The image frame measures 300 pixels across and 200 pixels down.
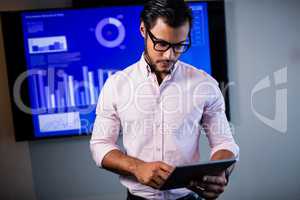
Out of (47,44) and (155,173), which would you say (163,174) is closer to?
(155,173)

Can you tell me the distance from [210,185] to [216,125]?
272mm

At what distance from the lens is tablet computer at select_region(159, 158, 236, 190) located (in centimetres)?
105

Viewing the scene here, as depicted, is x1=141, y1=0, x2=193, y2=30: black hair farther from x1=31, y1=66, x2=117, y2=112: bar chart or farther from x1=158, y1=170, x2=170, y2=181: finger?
x1=31, y1=66, x2=117, y2=112: bar chart

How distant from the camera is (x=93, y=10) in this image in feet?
6.37

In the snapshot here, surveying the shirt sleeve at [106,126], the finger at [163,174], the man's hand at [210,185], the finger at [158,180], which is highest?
the shirt sleeve at [106,126]

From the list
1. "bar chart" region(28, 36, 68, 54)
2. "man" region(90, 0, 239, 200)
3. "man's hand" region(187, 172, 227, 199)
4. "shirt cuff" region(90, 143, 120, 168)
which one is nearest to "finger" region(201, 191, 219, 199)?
"man's hand" region(187, 172, 227, 199)

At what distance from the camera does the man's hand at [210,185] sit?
1.16 metres

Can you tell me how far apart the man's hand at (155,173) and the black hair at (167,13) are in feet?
1.71

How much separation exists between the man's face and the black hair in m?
0.02

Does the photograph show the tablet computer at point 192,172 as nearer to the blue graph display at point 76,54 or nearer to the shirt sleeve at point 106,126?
the shirt sleeve at point 106,126

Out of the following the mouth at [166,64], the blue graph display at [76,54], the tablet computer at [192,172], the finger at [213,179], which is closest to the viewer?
the tablet computer at [192,172]

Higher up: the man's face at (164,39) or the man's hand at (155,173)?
the man's face at (164,39)

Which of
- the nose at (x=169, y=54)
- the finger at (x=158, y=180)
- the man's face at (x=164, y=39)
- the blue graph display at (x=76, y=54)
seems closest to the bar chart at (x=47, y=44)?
the blue graph display at (x=76, y=54)

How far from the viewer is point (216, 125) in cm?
133
